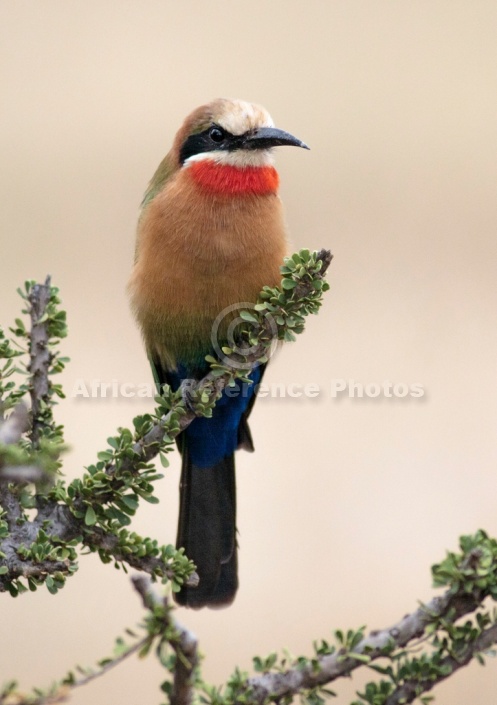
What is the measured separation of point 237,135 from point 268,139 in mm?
87

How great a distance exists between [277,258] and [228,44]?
3201 millimetres

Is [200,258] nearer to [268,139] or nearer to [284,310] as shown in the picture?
[268,139]

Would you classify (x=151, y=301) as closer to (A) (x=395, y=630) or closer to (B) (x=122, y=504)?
(B) (x=122, y=504)

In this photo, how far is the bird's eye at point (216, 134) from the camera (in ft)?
8.17

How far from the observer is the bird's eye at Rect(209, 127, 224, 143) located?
2.49 m

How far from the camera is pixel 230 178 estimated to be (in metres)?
2.45

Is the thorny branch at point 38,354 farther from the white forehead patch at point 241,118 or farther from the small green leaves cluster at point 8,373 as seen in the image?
the white forehead patch at point 241,118

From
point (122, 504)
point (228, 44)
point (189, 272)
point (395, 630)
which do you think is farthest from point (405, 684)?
point (228, 44)

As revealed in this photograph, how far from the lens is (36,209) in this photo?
4.54 meters

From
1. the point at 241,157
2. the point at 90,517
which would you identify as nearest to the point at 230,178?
the point at 241,157

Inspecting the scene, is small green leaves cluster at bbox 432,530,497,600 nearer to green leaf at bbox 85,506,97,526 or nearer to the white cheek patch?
green leaf at bbox 85,506,97,526

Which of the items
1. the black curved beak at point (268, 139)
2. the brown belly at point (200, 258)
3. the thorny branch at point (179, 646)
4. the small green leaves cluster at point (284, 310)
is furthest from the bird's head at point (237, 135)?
the thorny branch at point (179, 646)

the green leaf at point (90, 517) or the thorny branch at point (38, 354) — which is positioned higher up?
the thorny branch at point (38, 354)

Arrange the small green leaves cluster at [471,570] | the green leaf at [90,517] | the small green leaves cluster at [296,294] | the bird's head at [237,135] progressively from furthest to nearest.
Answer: the bird's head at [237,135]
the small green leaves cluster at [296,294]
the green leaf at [90,517]
the small green leaves cluster at [471,570]
